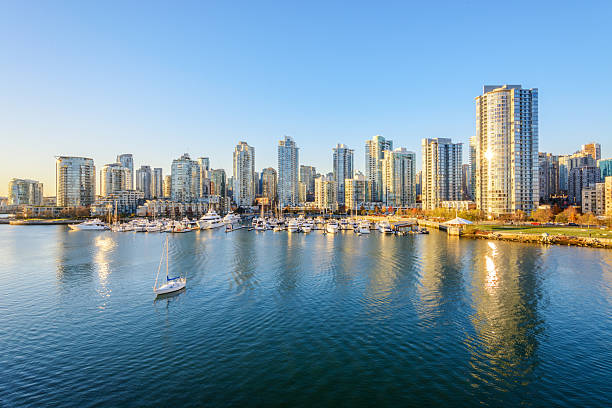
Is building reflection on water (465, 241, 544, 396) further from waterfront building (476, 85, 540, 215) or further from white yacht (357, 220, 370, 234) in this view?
waterfront building (476, 85, 540, 215)

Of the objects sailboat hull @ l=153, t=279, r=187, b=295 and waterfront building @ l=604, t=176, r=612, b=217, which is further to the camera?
waterfront building @ l=604, t=176, r=612, b=217

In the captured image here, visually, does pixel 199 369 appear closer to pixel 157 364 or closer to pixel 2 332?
pixel 157 364

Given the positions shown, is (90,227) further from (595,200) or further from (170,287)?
(595,200)

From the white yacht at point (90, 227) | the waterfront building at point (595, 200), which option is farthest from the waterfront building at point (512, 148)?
the white yacht at point (90, 227)

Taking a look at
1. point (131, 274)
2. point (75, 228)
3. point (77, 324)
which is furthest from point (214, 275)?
point (75, 228)

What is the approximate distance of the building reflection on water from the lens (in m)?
20.3

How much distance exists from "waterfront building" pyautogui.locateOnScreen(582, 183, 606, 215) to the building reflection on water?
142 m

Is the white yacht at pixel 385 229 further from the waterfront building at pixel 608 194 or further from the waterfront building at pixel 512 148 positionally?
the waterfront building at pixel 608 194

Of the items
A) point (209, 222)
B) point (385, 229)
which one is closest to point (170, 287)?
point (385, 229)

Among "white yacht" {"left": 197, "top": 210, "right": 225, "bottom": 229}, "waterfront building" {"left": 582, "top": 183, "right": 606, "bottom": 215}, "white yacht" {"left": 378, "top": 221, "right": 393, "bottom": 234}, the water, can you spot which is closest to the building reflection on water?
the water

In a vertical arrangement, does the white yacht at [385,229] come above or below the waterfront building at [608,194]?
below

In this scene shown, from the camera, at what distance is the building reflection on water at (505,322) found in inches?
798

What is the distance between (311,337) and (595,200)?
647ft

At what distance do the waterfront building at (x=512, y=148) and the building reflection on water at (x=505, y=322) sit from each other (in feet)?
299
